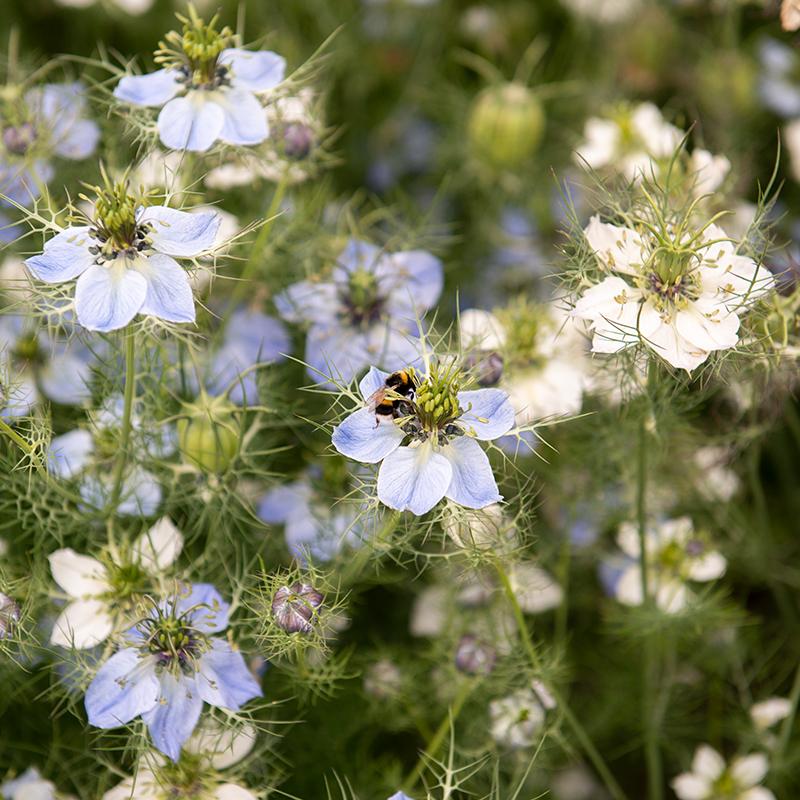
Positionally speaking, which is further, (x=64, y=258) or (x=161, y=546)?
(x=161, y=546)

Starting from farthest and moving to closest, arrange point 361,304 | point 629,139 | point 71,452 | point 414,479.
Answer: point 629,139
point 361,304
point 71,452
point 414,479

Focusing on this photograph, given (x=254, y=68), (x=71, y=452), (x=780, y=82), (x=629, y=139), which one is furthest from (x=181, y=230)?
(x=780, y=82)

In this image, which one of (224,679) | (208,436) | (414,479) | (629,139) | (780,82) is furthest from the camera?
(780,82)

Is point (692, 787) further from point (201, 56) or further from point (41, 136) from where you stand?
point (41, 136)

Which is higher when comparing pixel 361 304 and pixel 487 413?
pixel 487 413

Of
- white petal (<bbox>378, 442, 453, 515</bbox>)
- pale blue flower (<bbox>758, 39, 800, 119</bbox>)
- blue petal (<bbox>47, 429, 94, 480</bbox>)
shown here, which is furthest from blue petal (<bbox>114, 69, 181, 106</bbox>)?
pale blue flower (<bbox>758, 39, 800, 119</bbox>)

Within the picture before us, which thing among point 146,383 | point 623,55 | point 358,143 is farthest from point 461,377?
point 623,55

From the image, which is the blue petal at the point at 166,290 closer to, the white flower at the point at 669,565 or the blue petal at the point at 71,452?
the blue petal at the point at 71,452
